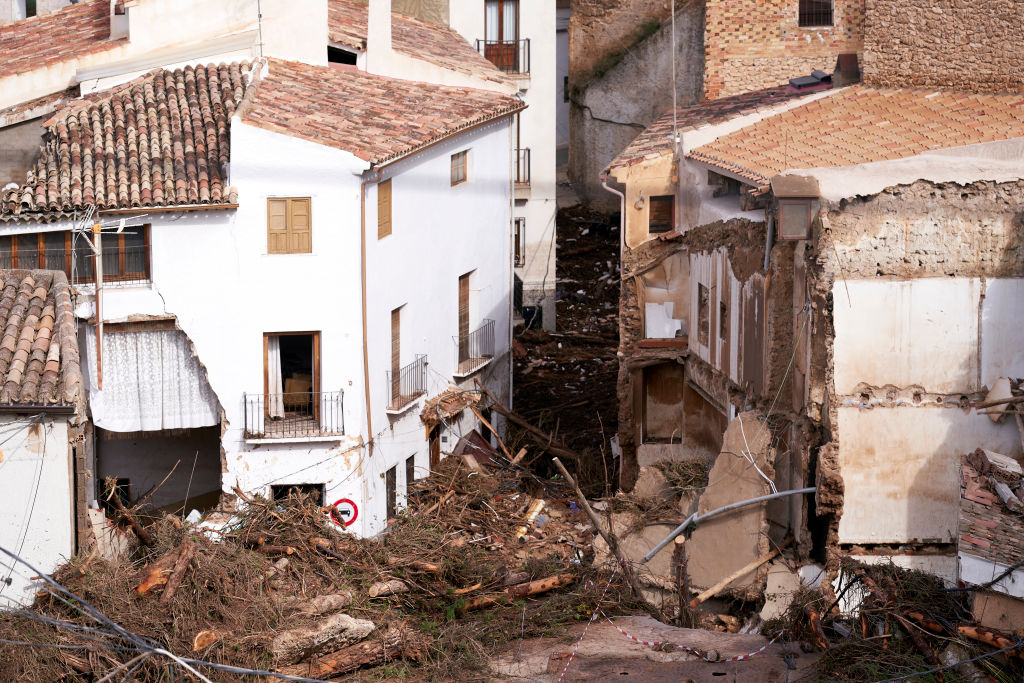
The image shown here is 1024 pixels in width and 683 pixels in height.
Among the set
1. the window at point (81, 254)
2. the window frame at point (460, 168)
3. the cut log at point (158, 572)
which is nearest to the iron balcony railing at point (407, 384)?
the window frame at point (460, 168)

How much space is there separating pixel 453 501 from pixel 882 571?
29.7ft

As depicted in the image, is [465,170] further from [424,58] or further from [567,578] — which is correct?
[567,578]

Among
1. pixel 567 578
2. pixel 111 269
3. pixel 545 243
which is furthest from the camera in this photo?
pixel 545 243

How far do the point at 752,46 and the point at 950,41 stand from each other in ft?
30.0

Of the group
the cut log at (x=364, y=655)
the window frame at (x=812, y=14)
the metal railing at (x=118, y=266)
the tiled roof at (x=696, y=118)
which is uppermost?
the window frame at (x=812, y=14)

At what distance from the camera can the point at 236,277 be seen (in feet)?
69.5

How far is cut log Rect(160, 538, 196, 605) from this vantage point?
14969 mm

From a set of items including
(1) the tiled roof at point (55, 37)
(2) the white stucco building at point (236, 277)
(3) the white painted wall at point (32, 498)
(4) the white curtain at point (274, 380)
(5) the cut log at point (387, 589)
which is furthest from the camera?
(1) the tiled roof at point (55, 37)

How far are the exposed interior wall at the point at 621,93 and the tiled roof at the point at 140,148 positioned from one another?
15398mm

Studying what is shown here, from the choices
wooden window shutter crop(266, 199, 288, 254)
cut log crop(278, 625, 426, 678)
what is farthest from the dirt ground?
cut log crop(278, 625, 426, 678)

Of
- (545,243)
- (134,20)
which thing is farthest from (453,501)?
(545,243)

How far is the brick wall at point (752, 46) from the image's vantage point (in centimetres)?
2995

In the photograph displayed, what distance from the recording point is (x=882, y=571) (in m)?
15.3

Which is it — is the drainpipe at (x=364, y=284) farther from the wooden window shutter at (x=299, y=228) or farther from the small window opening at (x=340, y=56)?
the small window opening at (x=340, y=56)
